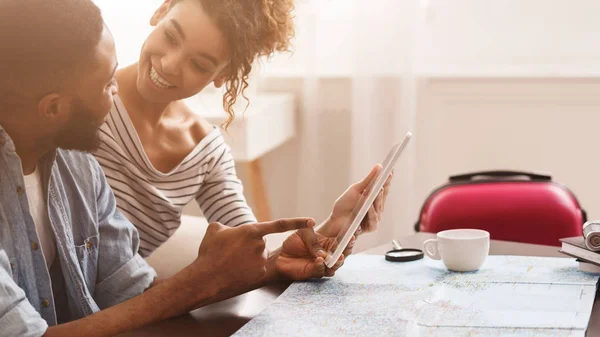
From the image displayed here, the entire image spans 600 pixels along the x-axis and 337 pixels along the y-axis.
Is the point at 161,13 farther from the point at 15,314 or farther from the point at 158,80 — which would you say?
the point at 15,314

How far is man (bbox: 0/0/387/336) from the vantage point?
1.02m

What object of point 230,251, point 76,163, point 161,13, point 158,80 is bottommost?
point 230,251

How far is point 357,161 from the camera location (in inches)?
114

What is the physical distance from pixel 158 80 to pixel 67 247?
48cm

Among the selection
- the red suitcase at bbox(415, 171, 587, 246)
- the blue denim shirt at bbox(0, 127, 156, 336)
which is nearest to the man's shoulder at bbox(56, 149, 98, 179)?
the blue denim shirt at bbox(0, 127, 156, 336)

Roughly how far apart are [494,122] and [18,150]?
2.12 meters

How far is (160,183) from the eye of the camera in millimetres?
1672

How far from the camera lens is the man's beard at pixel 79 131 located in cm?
111

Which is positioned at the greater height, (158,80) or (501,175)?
(158,80)

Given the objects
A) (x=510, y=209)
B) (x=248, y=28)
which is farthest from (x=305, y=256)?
(x=510, y=209)

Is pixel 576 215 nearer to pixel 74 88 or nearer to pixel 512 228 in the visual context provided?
pixel 512 228

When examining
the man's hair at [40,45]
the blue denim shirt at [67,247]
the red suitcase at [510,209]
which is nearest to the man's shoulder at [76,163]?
the blue denim shirt at [67,247]

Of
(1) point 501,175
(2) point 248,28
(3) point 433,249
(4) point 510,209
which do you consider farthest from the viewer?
(1) point 501,175

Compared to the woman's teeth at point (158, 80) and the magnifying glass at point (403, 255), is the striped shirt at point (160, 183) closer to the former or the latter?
the woman's teeth at point (158, 80)
